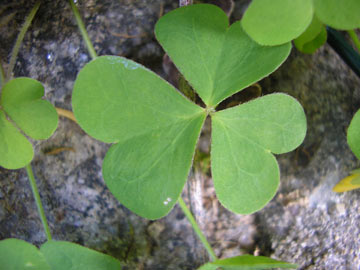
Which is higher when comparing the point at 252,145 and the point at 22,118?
the point at 22,118

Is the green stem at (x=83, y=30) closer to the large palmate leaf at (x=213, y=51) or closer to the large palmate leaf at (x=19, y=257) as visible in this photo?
the large palmate leaf at (x=213, y=51)

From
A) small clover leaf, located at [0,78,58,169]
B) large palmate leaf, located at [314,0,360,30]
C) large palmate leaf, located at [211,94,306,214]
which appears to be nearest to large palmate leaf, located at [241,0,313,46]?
large palmate leaf, located at [314,0,360,30]

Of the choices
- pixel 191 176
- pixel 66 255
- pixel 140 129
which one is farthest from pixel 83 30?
pixel 66 255

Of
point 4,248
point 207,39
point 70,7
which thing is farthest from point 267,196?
point 70,7

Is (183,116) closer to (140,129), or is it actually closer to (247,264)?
(140,129)

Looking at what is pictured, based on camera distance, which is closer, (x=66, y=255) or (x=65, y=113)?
(x=66, y=255)

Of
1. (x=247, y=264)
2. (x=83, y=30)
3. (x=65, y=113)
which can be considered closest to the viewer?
(x=247, y=264)

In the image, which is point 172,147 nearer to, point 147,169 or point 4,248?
point 147,169
